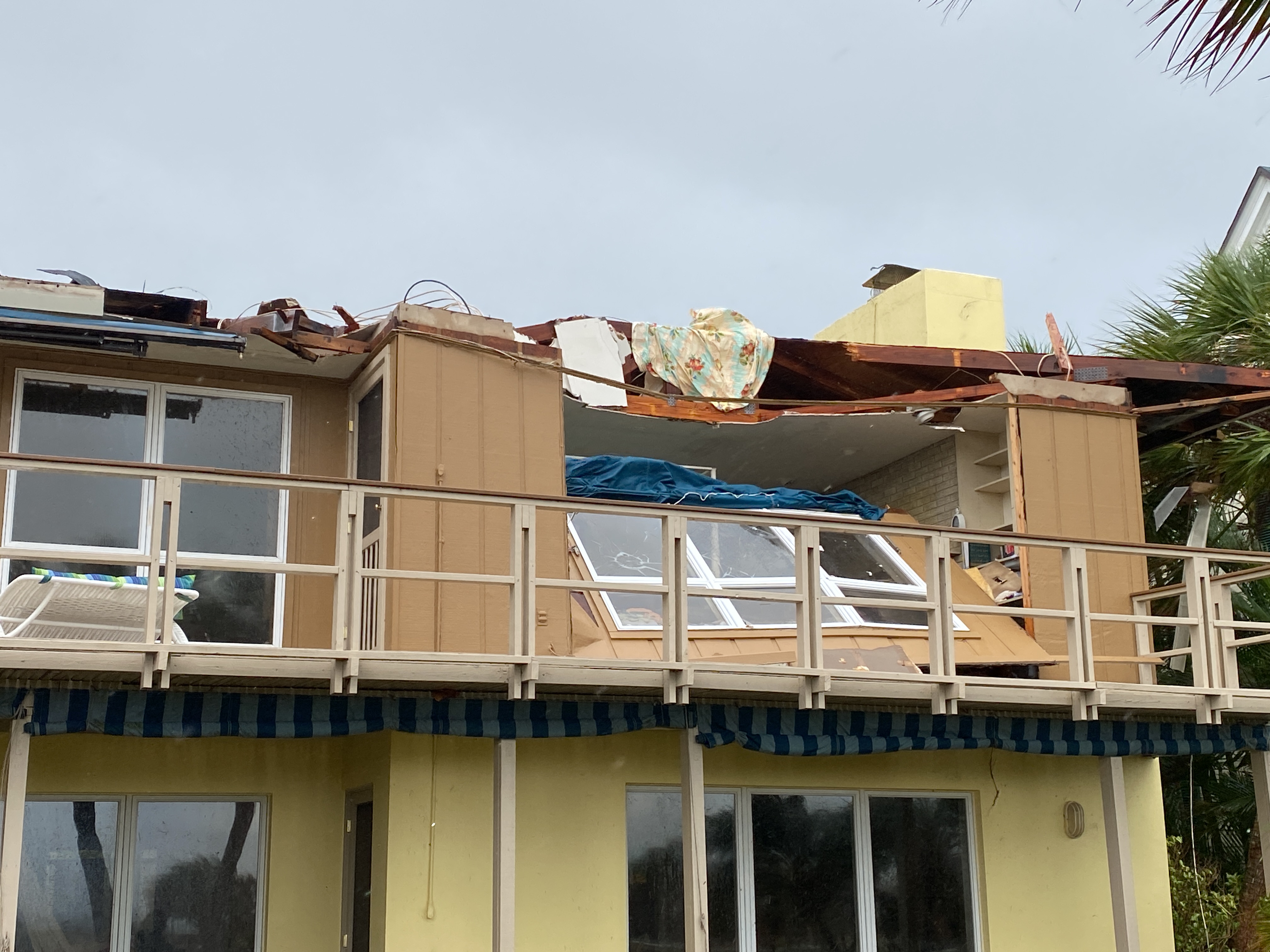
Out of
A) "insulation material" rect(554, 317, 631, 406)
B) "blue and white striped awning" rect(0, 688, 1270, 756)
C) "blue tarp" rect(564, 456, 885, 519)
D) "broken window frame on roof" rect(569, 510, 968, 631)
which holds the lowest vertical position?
"blue and white striped awning" rect(0, 688, 1270, 756)

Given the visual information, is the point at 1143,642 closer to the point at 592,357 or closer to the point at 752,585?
the point at 752,585

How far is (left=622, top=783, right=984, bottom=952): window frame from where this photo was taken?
10.6 m

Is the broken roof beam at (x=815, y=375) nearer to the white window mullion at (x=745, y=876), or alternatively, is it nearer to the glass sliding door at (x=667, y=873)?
the white window mullion at (x=745, y=876)

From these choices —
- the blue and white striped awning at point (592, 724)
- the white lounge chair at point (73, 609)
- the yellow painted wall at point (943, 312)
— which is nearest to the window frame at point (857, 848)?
the blue and white striped awning at point (592, 724)

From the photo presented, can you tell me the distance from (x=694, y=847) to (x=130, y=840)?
12.5 ft

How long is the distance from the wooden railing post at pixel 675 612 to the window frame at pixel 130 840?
3.12 meters

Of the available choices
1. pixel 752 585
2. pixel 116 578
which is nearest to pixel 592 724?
pixel 752 585

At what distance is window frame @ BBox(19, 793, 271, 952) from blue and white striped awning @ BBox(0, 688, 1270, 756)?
2.34ft

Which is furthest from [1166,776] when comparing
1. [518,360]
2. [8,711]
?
[8,711]

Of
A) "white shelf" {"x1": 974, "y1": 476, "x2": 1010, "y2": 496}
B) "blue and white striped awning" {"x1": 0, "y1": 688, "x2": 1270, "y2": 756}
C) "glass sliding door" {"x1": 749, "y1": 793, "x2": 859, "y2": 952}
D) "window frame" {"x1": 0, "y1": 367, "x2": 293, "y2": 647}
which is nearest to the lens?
"blue and white striped awning" {"x1": 0, "y1": 688, "x2": 1270, "y2": 756}

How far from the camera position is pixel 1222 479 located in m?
14.8

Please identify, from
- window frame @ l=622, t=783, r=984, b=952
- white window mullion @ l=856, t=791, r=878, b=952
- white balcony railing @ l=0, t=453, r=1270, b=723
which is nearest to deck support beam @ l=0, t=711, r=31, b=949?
white balcony railing @ l=0, t=453, r=1270, b=723

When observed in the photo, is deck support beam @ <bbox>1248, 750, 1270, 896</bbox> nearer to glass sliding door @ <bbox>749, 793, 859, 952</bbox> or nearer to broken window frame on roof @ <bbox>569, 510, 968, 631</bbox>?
broken window frame on roof @ <bbox>569, 510, 968, 631</bbox>

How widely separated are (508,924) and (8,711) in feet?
10.7
